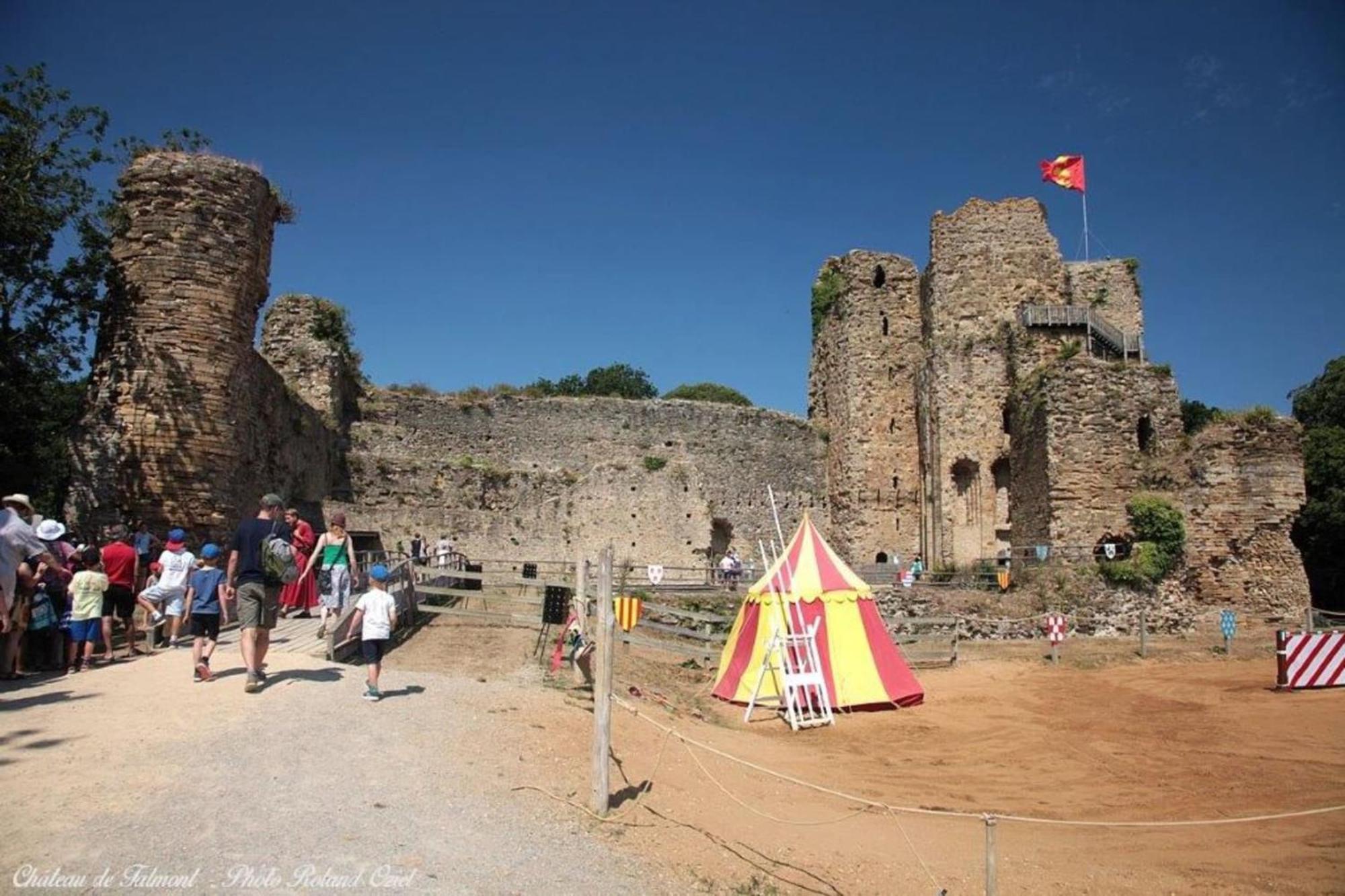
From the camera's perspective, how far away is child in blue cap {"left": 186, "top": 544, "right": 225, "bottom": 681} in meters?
7.80

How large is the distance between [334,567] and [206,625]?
2526 mm

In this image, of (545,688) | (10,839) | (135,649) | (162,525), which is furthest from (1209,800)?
(162,525)

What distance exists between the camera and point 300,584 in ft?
37.0

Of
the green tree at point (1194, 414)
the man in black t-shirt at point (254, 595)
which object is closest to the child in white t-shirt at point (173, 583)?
the man in black t-shirt at point (254, 595)

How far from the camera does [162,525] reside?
1152cm

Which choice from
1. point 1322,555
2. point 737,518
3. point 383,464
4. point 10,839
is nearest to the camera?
point 10,839

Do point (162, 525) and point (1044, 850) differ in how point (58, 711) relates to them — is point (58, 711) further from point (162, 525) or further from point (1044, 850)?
point (1044, 850)

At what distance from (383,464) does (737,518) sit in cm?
1141

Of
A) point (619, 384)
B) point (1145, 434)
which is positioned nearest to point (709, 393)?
point (619, 384)

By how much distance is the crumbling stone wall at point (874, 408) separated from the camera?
28.0 metres

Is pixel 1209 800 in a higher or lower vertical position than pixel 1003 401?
lower

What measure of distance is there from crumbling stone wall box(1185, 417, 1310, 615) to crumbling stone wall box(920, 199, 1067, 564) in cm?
635

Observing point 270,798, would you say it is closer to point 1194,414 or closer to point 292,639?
point 292,639

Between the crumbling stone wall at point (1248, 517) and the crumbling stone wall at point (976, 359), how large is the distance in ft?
20.8
